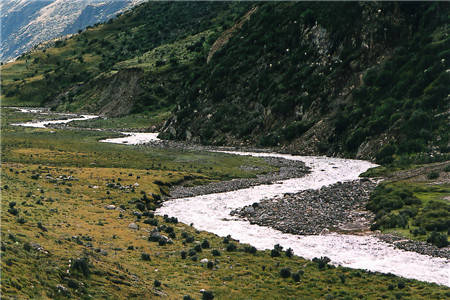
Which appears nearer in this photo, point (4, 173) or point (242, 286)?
point (242, 286)

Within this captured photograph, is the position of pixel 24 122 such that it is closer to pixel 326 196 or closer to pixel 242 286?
pixel 326 196

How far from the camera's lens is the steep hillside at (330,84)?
87.2m

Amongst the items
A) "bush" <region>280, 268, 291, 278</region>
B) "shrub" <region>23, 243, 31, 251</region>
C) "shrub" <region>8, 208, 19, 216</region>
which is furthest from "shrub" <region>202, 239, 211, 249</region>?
"shrub" <region>23, 243, 31, 251</region>

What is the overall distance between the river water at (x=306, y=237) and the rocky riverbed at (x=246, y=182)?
6.14 ft

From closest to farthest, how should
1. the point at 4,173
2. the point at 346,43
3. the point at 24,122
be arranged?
the point at 4,173
the point at 346,43
the point at 24,122

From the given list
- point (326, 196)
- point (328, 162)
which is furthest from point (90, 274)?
point (328, 162)

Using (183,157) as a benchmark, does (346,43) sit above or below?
above

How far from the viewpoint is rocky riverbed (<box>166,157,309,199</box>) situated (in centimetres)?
6731

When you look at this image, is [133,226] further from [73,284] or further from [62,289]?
[62,289]

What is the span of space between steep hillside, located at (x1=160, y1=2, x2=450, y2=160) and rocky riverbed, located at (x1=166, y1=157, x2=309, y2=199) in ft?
44.8

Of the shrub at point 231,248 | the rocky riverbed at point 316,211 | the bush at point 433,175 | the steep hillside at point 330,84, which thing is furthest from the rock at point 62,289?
the steep hillside at point 330,84

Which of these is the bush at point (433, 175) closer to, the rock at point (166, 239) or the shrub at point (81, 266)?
the rock at point (166, 239)

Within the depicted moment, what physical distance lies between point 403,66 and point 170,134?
5971 cm

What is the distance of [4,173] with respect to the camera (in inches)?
2571
